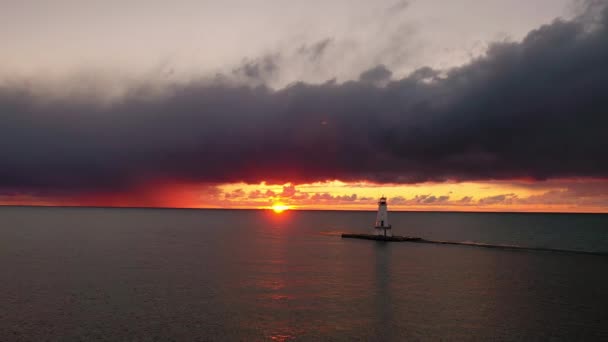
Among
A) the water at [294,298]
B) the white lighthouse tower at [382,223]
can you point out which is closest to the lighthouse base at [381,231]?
the white lighthouse tower at [382,223]

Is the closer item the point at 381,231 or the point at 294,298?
the point at 294,298

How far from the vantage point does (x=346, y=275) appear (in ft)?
220

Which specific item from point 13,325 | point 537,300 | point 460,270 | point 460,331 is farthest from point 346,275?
point 13,325

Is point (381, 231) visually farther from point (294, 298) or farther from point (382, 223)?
point (294, 298)

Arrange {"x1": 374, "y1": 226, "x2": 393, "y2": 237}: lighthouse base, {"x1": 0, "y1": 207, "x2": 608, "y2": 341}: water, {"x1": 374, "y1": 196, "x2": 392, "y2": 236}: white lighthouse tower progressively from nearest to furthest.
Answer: {"x1": 0, "y1": 207, "x2": 608, "y2": 341}: water, {"x1": 374, "y1": 196, "x2": 392, "y2": 236}: white lighthouse tower, {"x1": 374, "y1": 226, "x2": 393, "y2": 237}: lighthouse base

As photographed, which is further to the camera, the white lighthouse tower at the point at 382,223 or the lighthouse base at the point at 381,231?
the lighthouse base at the point at 381,231

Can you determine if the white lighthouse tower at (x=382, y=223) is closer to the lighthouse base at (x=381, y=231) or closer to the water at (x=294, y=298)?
the lighthouse base at (x=381, y=231)

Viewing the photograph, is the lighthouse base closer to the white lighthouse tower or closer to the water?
the white lighthouse tower

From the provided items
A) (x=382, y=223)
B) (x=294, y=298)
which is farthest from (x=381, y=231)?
(x=294, y=298)

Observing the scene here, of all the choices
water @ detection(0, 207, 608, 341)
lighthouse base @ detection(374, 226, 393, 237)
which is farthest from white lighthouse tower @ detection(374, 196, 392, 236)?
water @ detection(0, 207, 608, 341)

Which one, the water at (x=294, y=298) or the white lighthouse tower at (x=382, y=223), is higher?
the white lighthouse tower at (x=382, y=223)

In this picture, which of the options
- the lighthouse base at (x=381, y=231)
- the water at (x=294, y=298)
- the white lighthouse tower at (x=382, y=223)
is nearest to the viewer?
the water at (x=294, y=298)

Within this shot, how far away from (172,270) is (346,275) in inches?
1056

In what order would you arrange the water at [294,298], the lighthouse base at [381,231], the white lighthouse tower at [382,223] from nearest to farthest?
1. the water at [294,298]
2. the white lighthouse tower at [382,223]
3. the lighthouse base at [381,231]
